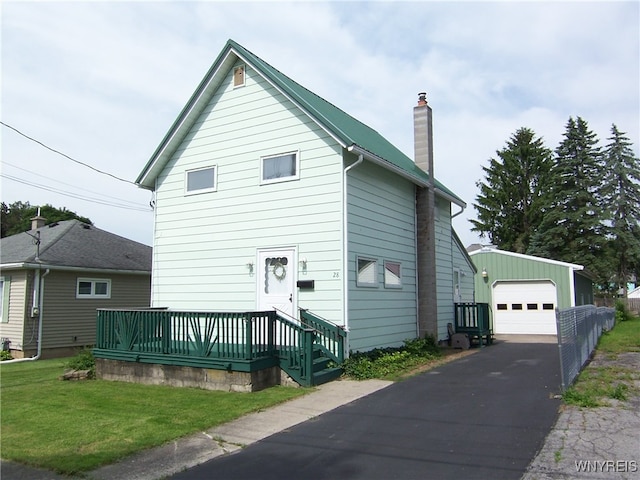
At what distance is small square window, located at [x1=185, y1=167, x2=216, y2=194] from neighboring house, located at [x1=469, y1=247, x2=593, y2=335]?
47.8 ft

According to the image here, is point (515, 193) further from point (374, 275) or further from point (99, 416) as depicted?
point (99, 416)

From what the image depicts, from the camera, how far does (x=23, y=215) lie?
175 ft

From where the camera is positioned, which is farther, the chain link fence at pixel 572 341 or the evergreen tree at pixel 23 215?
the evergreen tree at pixel 23 215

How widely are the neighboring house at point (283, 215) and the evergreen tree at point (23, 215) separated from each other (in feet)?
128

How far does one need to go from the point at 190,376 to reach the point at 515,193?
40.0m

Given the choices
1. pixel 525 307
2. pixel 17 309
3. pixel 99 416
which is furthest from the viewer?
pixel 525 307

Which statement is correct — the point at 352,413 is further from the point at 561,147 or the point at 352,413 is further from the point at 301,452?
the point at 561,147

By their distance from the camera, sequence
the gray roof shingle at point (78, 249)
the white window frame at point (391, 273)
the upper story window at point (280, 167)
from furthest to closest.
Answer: the gray roof shingle at point (78, 249) < the white window frame at point (391, 273) < the upper story window at point (280, 167)

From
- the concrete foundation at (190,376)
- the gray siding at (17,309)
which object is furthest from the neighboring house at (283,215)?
the gray siding at (17,309)

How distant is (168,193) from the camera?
46.5ft

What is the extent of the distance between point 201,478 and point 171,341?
6024 millimetres

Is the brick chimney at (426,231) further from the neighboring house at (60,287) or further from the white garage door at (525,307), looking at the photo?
the neighboring house at (60,287)

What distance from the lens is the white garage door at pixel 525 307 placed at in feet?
72.3
